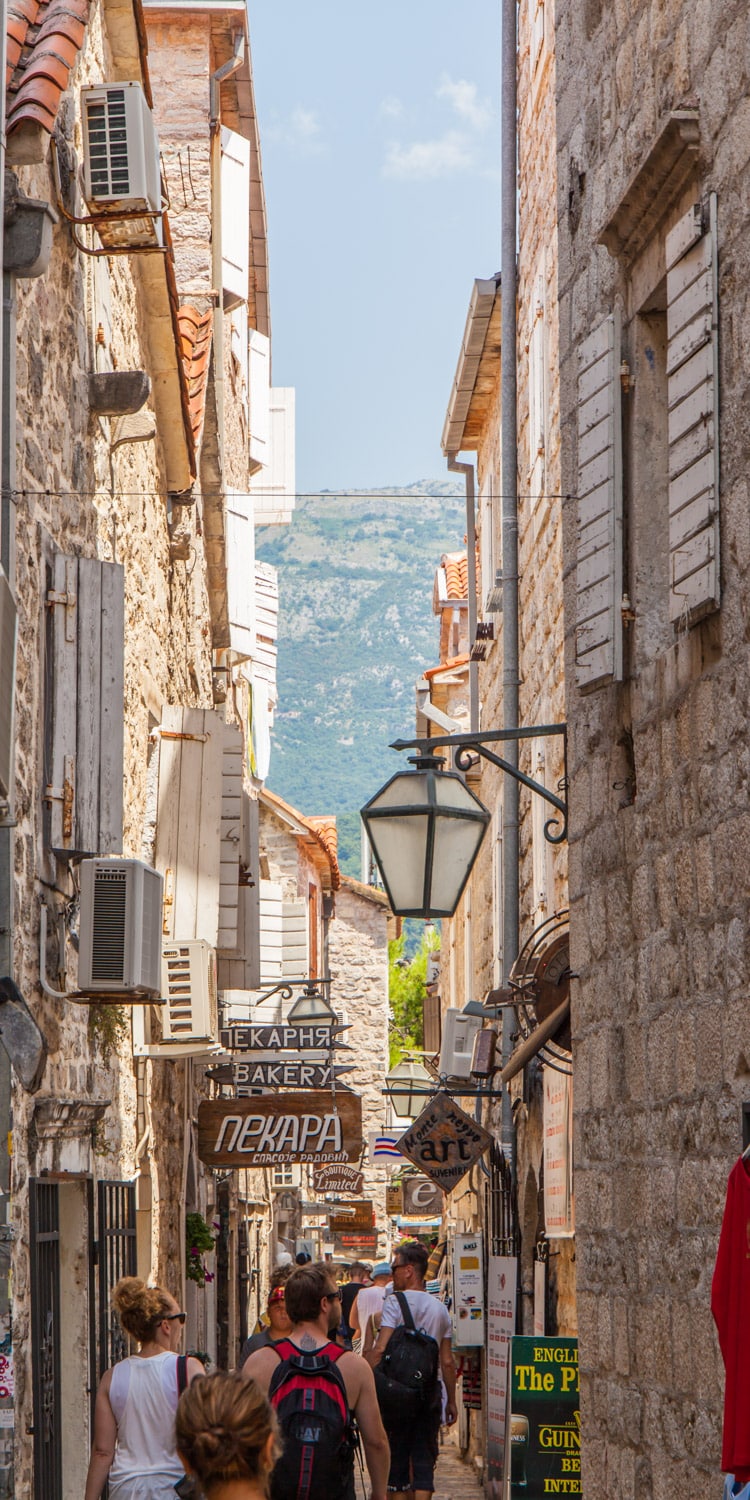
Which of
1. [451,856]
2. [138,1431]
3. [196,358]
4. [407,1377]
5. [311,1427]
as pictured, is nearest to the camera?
[311,1427]

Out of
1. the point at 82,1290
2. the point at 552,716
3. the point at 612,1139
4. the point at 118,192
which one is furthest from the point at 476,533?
the point at 612,1139

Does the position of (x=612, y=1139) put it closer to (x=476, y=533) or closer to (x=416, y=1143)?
(x=416, y=1143)

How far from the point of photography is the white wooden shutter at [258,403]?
2408 centimetres

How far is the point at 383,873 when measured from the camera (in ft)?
25.2

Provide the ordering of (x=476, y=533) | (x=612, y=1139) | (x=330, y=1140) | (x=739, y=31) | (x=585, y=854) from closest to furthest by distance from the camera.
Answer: (x=739, y=31) → (x=612, y=1139) → (x=585, y=854) → (x=330, y=1140) → (x=476, y=533)

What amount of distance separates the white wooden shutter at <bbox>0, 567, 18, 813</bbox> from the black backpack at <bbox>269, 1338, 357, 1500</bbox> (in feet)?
6.77

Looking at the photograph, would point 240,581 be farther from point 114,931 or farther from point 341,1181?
point 114,931

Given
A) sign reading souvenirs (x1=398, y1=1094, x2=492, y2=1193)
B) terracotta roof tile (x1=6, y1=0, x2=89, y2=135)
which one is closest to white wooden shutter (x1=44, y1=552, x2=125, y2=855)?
terracotta roof tile (x1=6, y1=0, x2=89, y2=135)

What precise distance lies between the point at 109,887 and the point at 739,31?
4703 mm

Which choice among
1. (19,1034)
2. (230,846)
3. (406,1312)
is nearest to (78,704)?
(19,1034)

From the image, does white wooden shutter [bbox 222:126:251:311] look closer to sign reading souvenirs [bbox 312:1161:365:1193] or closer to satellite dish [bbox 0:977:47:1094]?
sign reading souvenirs [bbox 312:1161:365:1193]

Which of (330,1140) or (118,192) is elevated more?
(118,192)

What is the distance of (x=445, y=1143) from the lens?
12.4 m

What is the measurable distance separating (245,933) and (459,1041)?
2.59m
